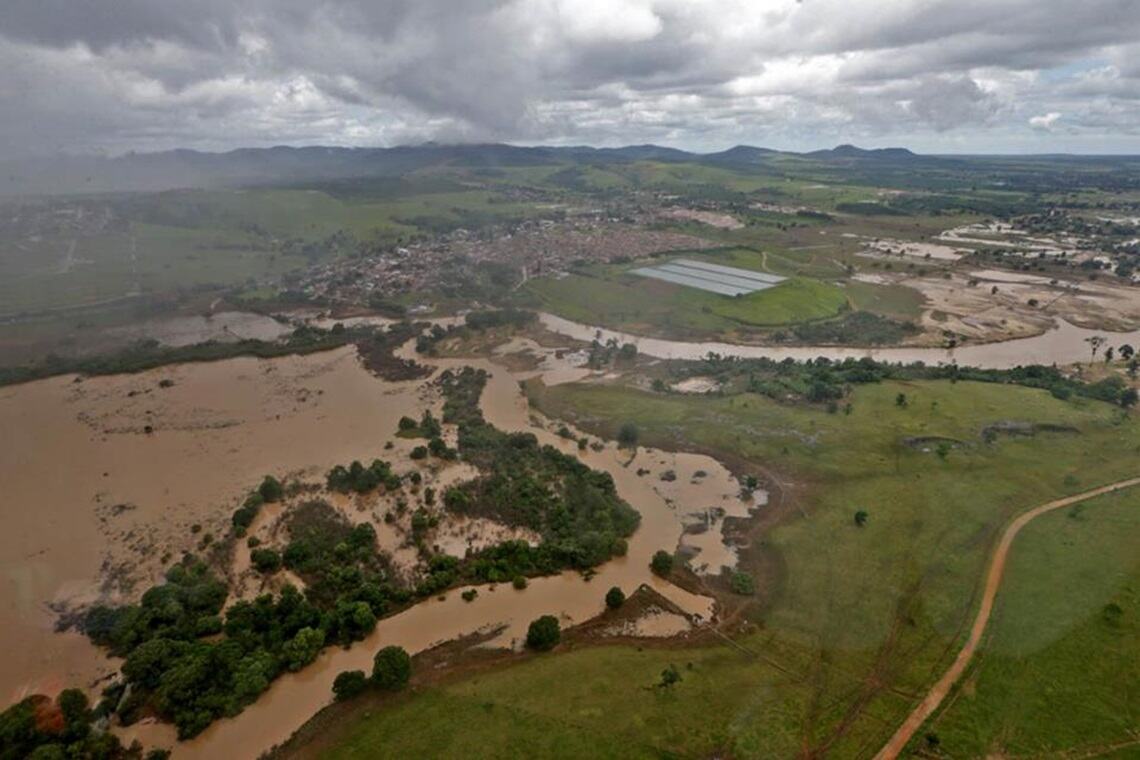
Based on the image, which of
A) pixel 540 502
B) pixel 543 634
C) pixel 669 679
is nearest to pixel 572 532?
pixel 540 502

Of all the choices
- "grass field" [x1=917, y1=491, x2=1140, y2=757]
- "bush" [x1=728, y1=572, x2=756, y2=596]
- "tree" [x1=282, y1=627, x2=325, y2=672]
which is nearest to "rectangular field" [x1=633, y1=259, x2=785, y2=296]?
"grass field" [x1=917, y1=491, x2=1140, y2=757]

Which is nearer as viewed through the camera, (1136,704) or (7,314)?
(1136,704)

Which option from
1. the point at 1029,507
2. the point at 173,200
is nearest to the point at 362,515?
the point at 1029,507

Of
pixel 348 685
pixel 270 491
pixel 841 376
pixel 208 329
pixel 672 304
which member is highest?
pixel 672 304

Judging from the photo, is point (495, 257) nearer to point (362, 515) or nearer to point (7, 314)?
point (7, 314)

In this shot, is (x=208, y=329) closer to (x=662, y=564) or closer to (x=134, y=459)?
(x=134, y=459)

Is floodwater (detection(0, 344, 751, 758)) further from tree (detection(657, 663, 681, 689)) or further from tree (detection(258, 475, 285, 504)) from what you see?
tree (detection(657, 663, 681, 689))

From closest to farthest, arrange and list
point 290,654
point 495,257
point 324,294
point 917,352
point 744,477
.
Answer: point 290,654 < point 744,477 < point 917,352 < point 324,294 < point 495,257

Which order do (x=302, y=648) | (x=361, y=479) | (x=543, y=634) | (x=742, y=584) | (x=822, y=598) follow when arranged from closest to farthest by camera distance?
(x=302, y=648) → (x=543, y=634) → (x=822, y=598) → (x=742, y=584) → (x=361, y=479)
